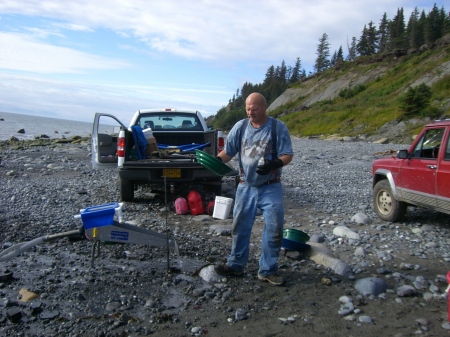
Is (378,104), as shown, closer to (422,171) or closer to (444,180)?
(422,171)

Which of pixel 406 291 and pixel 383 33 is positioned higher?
pixel 383 33

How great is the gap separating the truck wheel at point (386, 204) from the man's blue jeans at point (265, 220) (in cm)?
339

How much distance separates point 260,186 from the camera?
462 centimetres

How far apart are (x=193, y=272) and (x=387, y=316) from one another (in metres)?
2.06

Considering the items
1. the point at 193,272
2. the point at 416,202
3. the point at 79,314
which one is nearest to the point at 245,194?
the point at 193,272

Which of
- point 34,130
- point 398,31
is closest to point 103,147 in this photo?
point 34,130

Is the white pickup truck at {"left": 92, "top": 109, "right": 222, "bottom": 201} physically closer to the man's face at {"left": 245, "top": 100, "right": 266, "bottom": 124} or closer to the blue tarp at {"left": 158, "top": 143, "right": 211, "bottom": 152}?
the blue tarp at {"left": 158, "top": 143, "right": 211, "bottom": 152}

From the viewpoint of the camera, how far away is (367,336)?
3.53 m

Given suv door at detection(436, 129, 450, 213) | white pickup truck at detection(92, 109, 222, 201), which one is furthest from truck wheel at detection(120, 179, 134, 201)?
suv door at detection(436, 129, 450, 213)

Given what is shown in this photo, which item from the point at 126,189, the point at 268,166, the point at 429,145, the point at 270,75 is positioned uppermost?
the point at 270,75

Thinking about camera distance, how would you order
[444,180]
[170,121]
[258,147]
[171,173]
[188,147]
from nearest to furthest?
1. [258,147]
2. [444,180]
3. [171,173]
4. [188,147]
5. [170,121]

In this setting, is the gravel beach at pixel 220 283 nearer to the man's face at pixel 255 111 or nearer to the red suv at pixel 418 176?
the red suv at pixel 418 176

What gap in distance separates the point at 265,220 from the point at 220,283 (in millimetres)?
806

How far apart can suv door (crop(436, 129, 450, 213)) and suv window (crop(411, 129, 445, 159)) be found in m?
0.37
